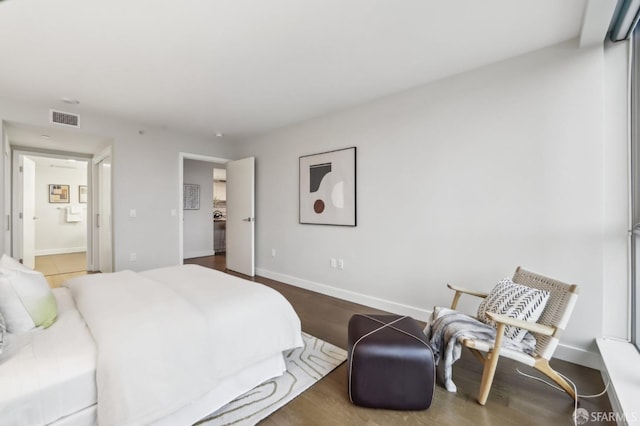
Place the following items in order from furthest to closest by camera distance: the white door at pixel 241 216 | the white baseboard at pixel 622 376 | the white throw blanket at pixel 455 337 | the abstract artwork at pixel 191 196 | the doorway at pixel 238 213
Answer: the abstract artwork at pixel 191 196 < the white door at pixel 241 216 < the doorway at pixel 238 213 < the white throw blanket at pixel 455 337 < the white baseboard at pixel 622 376

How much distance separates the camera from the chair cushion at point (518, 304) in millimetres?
1763

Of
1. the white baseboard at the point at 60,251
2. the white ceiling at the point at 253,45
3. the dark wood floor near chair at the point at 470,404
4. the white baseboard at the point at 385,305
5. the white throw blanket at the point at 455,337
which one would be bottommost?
the dark wood floor near chair at the point at 470,404

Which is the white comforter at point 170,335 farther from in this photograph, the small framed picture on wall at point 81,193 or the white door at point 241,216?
the small framed picture on wall at point 81,193

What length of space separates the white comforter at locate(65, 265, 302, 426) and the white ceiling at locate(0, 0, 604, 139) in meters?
1.85

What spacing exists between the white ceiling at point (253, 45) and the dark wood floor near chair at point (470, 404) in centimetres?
248

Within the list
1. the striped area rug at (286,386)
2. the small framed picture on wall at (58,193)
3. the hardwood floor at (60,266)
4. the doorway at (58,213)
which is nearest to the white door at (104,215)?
the hardwood floor at (60,266)

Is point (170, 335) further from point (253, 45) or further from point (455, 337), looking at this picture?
point (253, 45)

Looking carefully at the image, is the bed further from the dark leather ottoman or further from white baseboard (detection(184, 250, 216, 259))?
white baseboard (detection(184, 250, 216, 259))

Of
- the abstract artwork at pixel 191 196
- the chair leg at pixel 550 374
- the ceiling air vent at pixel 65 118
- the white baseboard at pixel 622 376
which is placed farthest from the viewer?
the abstract artwork at pixel 191 196

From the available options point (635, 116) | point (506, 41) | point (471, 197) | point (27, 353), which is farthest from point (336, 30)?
point (27, 353)

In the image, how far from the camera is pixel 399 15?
1799mm

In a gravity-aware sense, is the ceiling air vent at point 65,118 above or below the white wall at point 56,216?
above

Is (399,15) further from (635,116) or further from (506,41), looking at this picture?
(635,116)

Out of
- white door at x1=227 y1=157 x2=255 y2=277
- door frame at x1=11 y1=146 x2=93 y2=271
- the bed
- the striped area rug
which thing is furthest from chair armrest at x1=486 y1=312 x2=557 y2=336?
door frame at x1=11 y1=146 x2=93 y2=271
